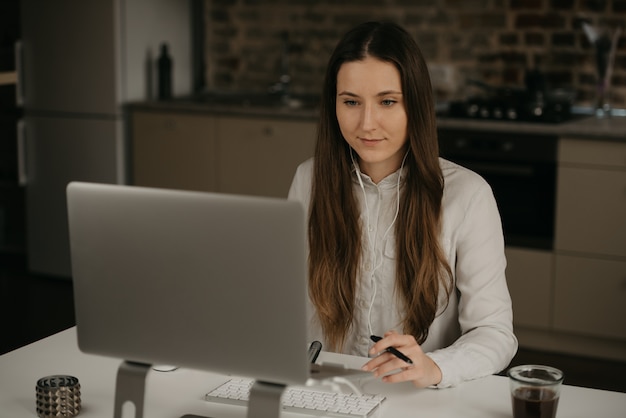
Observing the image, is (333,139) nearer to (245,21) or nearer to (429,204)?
(429,204)

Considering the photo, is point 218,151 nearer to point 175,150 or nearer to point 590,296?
point 175,150

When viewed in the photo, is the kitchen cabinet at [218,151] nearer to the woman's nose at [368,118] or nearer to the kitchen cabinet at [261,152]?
the kitchen cabinet at [261,152]

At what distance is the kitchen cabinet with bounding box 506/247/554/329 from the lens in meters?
3.99

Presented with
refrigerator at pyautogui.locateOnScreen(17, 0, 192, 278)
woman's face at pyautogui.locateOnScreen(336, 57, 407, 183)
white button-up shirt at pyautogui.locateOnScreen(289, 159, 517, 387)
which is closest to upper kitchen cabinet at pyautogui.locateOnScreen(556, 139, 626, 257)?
white button-up shirt at pyautogui.locateOnScreen(289, 159, 517, 387)

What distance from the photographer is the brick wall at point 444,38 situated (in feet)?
14.5

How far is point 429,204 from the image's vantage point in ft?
6.93

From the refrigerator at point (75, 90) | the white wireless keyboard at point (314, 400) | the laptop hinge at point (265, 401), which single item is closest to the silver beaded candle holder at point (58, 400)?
the white wireless keyboard at point (314, 400)

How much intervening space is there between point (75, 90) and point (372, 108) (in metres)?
3.05

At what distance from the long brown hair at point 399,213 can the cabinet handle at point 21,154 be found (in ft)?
10.2

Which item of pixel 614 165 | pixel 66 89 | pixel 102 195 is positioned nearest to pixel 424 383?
pixel 102 195

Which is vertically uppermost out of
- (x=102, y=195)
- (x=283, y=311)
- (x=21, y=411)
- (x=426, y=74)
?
(x=426, y=74)

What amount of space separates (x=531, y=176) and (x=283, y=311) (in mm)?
2762

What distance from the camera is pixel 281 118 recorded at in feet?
14.5

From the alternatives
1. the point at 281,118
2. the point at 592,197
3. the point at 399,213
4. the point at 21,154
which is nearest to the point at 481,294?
the point at 399,213
